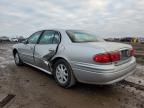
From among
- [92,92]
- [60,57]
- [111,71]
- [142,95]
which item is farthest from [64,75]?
[142,95]

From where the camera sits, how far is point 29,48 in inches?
232

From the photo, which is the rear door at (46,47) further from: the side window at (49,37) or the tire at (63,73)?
the tire at (63,73)

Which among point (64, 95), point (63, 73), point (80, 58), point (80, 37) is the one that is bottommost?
point (64, 95)

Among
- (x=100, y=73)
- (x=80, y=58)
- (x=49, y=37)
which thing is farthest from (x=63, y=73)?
(x=49, y=37)

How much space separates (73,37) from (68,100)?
1.59 metres

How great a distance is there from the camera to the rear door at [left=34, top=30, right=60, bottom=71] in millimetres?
4723

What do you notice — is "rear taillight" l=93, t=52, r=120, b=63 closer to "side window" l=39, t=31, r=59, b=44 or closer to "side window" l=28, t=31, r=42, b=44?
"side window" l=39, t=31, r=59, b=44

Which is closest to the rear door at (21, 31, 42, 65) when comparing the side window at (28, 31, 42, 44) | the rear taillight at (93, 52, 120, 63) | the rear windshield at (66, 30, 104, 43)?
the side window at (28, 31, 42, 44)

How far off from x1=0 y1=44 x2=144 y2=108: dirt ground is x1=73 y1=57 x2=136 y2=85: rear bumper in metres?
0.41

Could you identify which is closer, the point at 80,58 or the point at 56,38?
the point at 80,58

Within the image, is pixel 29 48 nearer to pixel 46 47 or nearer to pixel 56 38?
pixel 46 47

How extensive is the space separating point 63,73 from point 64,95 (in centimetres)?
59

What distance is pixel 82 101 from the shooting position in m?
3.71

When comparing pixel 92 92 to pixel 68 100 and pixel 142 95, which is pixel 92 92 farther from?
pixel 142 95
